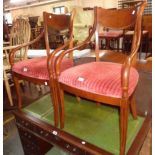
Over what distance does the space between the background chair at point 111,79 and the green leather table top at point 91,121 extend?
0.31 ft

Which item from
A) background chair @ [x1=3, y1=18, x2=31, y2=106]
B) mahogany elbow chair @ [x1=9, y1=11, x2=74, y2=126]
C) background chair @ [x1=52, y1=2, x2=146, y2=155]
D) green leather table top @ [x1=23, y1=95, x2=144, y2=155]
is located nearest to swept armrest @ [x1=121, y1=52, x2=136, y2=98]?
background chair @ [x1=52, y1=2, x2=146, y2=155]

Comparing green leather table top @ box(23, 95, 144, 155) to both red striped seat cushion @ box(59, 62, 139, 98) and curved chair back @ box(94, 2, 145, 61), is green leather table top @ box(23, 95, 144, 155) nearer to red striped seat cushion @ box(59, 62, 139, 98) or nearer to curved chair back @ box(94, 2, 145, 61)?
red striped seat cushion @ box(59, 62, 139, 98)

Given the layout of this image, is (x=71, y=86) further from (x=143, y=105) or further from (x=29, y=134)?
(x=143, y=105)

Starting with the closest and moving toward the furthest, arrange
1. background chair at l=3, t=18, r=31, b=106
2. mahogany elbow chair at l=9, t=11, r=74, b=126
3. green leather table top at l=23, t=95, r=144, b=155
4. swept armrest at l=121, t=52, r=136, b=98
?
swept armrest at l=121, t=52, r=136, b=98 < green leather table top at l=23, t=95, r=144, b=155 < mahogany elbow chair at l=9, t=11, r=74, b=126 < background chair at l=3, t=18, r=31, b=106

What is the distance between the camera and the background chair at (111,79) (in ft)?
2.92

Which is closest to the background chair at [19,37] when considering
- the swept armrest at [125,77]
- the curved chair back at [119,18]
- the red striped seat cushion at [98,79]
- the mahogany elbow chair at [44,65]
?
the mahogany elbow chair at [44,65]

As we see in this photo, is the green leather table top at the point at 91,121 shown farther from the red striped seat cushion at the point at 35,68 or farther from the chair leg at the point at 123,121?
the red striped seat cushion at the point at 35,68

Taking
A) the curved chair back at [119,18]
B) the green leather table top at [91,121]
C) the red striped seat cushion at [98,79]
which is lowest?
the green leather table top at [91,121]

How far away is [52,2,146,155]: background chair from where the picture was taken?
891mm

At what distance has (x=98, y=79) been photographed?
98cm

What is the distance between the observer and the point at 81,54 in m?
2.35

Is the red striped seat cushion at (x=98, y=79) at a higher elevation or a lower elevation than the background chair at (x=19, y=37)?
lower

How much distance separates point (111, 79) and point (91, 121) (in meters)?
0.44

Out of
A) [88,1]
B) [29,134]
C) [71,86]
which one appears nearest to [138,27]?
[71,86]
